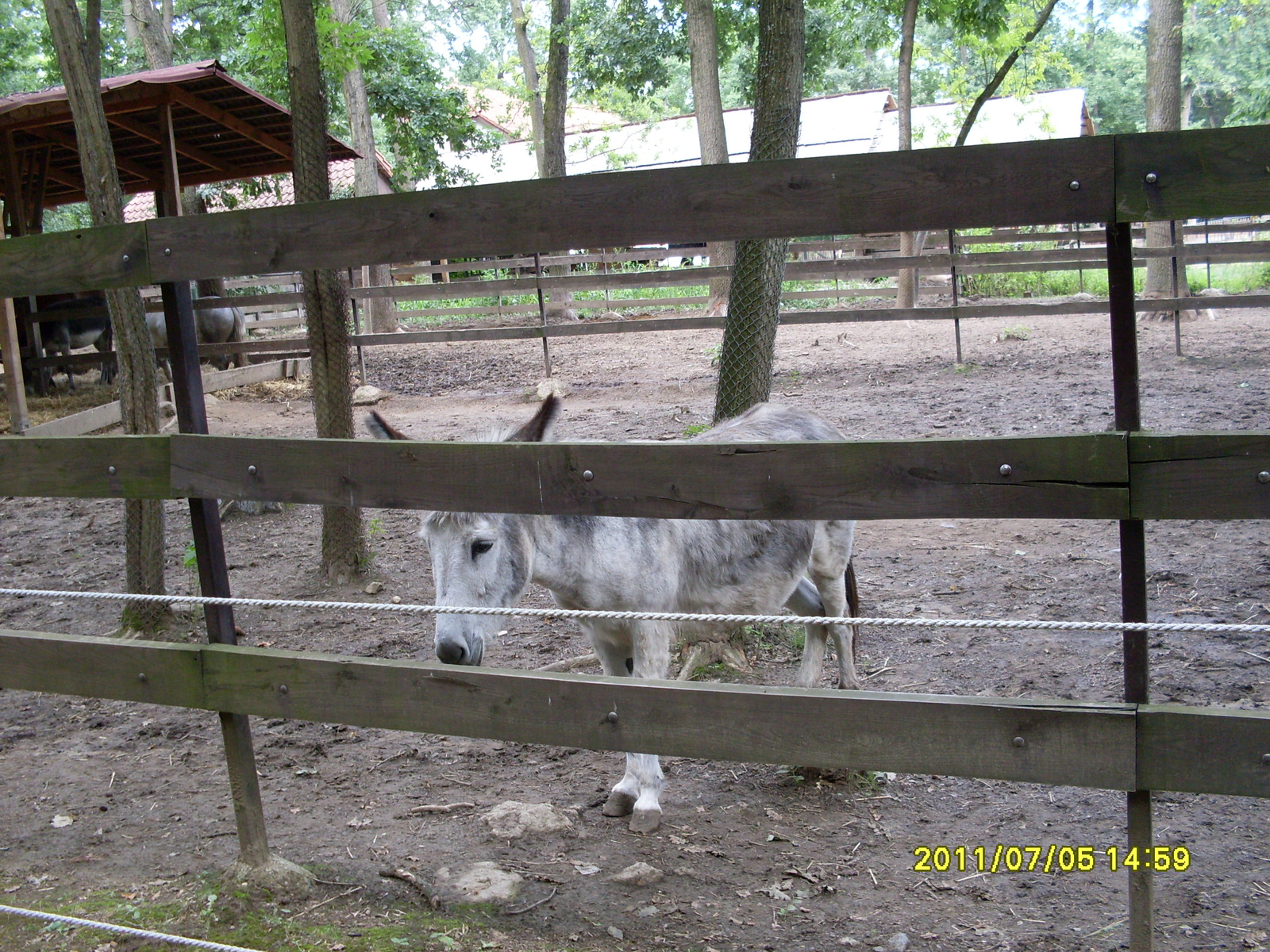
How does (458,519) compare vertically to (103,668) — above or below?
above

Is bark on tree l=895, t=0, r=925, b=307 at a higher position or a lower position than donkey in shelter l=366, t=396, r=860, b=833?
higher

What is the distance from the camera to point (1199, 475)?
192cm

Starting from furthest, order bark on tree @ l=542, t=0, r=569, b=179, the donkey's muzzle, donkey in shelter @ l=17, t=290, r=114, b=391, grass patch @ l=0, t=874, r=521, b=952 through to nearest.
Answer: bark on tree @ l=542, t=0, r=569, b=179 < donkey in shelter @ l=17, t=290, r=114, b=391 < the donkey's muzzle < grass patch @ l=0, t=874, r=521, b=952

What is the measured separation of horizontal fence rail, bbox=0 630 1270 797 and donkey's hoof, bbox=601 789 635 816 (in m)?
1.26

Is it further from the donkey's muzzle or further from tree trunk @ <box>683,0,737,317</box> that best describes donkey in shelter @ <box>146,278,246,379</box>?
the donkey's muzzle

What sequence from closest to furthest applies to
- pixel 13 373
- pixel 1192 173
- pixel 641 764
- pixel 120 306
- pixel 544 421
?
pixel 1192 173 → pixel 544 421 → pixel 641 764 → pixel 120 306 → pixel 13 373

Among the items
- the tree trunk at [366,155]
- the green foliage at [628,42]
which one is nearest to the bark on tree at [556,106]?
the green foliage at [628,42]

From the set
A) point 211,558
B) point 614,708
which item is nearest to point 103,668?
point 211,558

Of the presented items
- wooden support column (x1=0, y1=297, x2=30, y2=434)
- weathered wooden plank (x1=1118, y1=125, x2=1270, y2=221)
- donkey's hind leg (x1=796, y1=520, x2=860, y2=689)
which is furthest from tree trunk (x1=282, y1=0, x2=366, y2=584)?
wooden support column (x1=0, y1=297, x2=30, y2=434)

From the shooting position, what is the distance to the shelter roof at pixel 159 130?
998cm

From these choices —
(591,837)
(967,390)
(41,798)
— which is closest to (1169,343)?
(967,390)

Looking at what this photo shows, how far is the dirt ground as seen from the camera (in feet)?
9.32

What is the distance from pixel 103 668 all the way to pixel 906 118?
16125mm

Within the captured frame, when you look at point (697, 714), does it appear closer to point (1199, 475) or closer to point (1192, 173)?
point (1199, 475)
